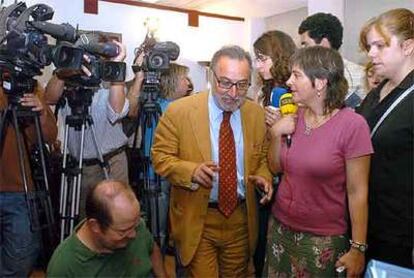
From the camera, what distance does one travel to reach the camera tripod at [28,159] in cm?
192

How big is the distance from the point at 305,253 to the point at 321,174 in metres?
0.26

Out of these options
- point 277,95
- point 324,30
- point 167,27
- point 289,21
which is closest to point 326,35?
point 324,30

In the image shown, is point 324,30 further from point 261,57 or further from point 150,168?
point 150,168

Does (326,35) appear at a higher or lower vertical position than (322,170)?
higher

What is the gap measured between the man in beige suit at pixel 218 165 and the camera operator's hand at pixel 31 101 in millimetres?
581

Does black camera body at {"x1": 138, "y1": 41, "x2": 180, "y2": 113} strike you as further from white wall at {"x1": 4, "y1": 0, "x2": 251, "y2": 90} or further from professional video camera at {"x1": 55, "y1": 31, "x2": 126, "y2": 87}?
white wall at {"x1": 4, "y1": 0, "x2": 251, "y2": 90}

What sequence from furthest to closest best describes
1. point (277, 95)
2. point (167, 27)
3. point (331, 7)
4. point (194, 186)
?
point (167, 27), point (331, 7), point (277, 95), point (194, 186)

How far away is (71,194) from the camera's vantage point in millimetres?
2307

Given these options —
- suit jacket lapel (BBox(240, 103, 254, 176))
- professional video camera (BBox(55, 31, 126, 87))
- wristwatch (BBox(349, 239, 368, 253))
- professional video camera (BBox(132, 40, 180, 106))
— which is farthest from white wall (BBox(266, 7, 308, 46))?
wristwatch (BBox(349, 239, 368, 253))

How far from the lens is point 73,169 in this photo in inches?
92.0

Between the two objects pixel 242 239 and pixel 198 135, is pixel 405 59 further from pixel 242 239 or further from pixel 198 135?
pixel 242 239

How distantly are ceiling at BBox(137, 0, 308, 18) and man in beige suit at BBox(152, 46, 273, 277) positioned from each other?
13.6 ft

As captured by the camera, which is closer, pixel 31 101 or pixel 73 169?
pixel 31 101

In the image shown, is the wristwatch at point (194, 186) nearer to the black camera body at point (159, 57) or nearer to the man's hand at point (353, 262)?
the man's hand at point (353, 262)
